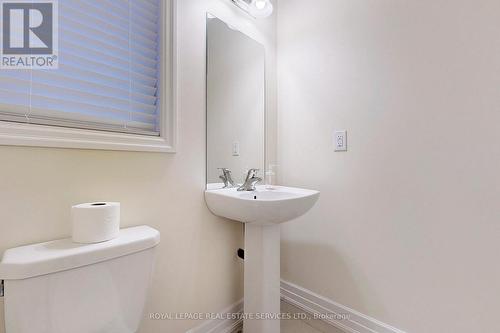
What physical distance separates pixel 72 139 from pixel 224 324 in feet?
3.88

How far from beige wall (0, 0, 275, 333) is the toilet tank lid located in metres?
0.08

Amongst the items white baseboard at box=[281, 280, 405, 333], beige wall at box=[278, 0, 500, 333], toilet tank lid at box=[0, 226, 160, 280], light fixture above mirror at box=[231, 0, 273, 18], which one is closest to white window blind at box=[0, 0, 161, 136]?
toilet tank lid at box=[0, 226, 160, 280]

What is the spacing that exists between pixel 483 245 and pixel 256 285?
1.00 meters

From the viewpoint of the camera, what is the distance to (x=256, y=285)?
44.5 inches

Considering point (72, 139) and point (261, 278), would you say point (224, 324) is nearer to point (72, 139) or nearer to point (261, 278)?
point (261, 278)

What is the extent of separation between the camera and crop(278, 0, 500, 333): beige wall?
0.94m

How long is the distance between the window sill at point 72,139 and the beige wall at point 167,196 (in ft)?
0.10

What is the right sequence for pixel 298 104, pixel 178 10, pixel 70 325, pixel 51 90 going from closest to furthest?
1. pixel 70 325
2. pixel 51 90
3. pixel 178 10
4. pixel 298 104

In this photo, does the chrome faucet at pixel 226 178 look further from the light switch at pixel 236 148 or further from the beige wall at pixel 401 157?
the beige wall at pixel 401 157

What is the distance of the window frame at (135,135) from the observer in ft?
2.26

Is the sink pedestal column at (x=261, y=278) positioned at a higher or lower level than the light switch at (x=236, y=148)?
lower

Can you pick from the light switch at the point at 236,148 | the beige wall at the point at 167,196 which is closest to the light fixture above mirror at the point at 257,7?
the beige wall at the point at 167,196

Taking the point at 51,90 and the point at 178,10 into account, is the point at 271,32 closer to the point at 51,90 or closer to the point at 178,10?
the point at 178,10

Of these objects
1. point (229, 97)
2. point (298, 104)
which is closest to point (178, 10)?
point (229, 97)
